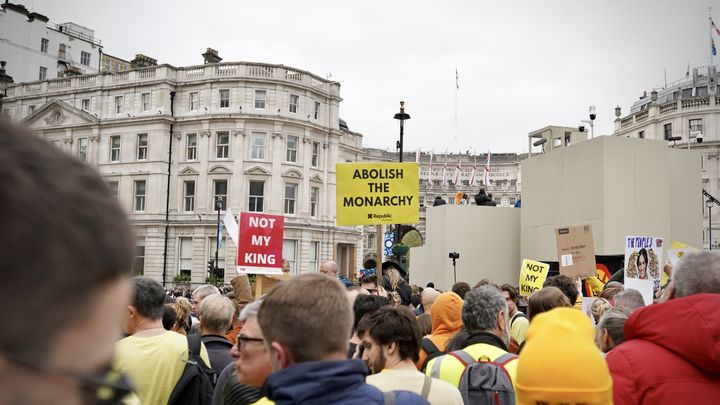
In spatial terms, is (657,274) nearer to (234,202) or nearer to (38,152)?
(38,152)

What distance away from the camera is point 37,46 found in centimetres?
5669

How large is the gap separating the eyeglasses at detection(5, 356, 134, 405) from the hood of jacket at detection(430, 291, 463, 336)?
494 cm

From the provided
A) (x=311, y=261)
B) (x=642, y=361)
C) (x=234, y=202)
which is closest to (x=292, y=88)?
(x=234, y=202)

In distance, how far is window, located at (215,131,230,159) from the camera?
43125 mm

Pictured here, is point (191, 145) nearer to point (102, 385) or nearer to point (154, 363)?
point (154, 363)

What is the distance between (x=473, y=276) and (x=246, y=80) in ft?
88.7

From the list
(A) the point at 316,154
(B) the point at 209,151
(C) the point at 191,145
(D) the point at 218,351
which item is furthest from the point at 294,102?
(D) the point at 218,351

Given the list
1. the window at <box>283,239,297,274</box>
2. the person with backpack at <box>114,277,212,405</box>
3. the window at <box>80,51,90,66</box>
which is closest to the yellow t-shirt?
the person with backpack at <box>114,277,212,405</box>

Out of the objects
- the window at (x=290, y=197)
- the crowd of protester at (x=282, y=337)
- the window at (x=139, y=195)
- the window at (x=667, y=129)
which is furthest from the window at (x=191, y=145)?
the window at (x=667, y=129)

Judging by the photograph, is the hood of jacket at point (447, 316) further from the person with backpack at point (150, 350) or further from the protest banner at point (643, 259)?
the protest banner at point (643, 259)

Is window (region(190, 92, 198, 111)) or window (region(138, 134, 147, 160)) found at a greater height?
window (region(190, 92, 198, 111))

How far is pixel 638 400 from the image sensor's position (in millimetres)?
2926

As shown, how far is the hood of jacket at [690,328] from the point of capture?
9.16ft

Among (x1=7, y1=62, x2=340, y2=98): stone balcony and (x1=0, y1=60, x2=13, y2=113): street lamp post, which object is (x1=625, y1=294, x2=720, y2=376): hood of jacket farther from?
(x1=0, y1=60, x2=13, y2=113): street lamp post
